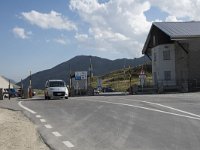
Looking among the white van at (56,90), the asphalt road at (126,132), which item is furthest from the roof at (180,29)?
the asphalt road at (126,132)

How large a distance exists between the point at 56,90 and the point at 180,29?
22358 mm

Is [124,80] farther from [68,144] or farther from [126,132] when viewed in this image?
[68,144]

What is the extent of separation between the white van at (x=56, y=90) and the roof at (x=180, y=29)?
17405 millimetres

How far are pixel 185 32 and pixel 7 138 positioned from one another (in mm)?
47035

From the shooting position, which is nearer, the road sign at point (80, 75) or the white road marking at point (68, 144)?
the white road marking at point (68, 144)

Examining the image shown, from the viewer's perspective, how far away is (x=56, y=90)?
42.1m

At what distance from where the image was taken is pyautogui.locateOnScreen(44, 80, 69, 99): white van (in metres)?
42.0

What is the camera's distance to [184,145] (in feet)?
35.2

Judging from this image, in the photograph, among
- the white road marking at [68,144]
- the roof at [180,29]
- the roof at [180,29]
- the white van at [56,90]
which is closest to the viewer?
the white road marking at [68,144]

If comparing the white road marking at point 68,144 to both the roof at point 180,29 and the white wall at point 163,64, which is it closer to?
the roof at point 180,29

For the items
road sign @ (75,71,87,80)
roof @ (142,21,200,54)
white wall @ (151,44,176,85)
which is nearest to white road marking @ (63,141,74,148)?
roof @ (142,21,200,54)

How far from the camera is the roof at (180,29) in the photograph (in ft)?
184

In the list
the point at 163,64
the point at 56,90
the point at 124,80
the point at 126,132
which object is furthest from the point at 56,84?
the point at 124,80

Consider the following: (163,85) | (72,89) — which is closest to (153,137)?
(163,85)
